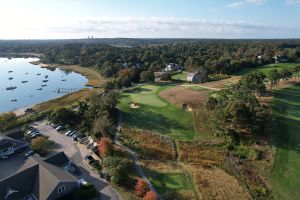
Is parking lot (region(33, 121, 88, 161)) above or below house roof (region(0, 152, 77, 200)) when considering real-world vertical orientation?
below

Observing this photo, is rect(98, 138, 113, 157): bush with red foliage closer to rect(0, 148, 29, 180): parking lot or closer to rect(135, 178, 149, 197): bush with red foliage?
rect(135, 178, 149, 197): bush with red foliage

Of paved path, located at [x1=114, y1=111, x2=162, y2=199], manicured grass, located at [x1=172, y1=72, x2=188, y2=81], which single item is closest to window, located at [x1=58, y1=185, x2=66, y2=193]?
paved path, located at [x1=114, y1=111, x2=162, y2=199]

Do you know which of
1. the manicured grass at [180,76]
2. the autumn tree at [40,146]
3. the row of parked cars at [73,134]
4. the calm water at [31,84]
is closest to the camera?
the autumn tree at [40,146]

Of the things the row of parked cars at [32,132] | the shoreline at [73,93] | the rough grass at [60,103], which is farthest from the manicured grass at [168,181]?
the shoreline at [73,93]

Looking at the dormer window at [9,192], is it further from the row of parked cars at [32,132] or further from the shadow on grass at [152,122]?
the shadow on grass at [152,122]

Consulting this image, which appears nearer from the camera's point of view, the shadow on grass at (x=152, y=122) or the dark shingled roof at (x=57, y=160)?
the dark shingled roof at (x=57, y=160)
